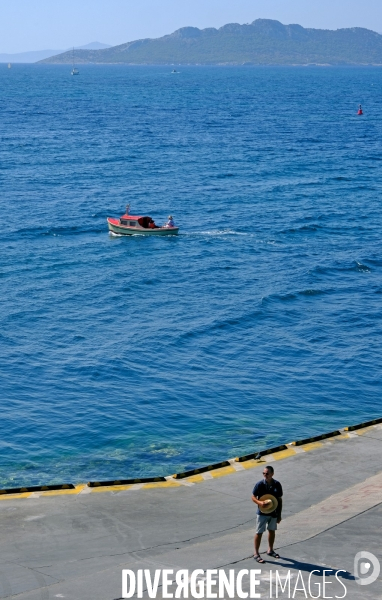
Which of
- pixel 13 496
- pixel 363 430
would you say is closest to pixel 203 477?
pixel 13 496

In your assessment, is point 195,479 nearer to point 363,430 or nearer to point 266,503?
point 363,430

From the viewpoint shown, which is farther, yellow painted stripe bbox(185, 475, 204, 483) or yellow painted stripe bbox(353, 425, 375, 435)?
yellow painted stripe bbox(353, 425, 375, 435)

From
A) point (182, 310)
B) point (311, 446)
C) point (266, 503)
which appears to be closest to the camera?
point (266, 503)

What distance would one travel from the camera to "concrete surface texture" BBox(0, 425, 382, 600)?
624 inches

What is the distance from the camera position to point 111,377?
3422 cm

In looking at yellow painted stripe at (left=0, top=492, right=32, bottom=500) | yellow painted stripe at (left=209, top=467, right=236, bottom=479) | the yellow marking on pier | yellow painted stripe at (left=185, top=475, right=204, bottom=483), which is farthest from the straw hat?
yellow painted stripe at (left=0, top=492, right=32, bottom=500)

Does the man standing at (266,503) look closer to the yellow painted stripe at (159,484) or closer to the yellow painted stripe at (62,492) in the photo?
the yellow painted stripe at (159,484)

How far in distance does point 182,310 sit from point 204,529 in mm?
23777

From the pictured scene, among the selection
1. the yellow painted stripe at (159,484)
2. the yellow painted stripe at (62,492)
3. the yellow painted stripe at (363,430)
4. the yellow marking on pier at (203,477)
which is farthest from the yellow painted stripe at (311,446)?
the yellow painted stripe at (62,492)

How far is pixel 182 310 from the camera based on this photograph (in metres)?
42.4

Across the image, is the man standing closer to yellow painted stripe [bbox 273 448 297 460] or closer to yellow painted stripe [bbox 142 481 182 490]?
yellow painted stripe [bbox 142 481 182 490]

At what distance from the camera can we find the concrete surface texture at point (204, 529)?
15852mm

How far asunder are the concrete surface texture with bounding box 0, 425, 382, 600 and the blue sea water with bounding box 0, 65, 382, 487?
484cm

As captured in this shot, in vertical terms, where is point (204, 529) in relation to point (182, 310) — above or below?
above
